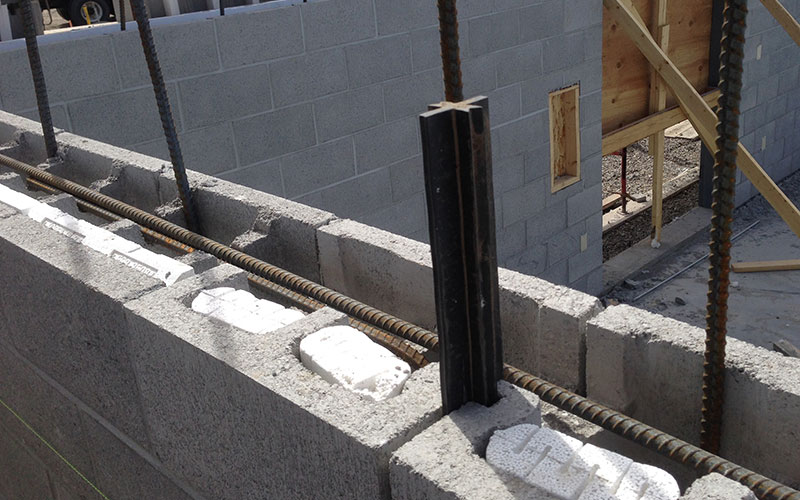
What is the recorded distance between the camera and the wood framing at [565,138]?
813cm

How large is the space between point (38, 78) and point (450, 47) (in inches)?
116

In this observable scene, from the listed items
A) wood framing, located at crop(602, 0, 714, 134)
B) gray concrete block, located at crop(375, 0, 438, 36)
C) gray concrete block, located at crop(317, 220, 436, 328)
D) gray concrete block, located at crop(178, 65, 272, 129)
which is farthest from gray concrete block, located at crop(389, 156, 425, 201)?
gray concrete block, located at crop(317, 220, 436, 328)

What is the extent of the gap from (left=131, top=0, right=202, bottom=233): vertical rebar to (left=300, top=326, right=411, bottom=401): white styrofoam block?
1.37 m

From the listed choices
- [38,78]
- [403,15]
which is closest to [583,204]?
[403,15]

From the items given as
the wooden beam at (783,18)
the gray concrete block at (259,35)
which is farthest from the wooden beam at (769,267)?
the gray concrete block at (259,35)

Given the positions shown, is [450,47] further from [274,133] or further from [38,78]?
[274,133]

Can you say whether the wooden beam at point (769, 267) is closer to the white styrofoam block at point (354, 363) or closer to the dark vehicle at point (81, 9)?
the dark vehicle at point (81, 9)

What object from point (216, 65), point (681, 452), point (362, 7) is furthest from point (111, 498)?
point (362, 7)

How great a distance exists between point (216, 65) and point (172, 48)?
1.14ft

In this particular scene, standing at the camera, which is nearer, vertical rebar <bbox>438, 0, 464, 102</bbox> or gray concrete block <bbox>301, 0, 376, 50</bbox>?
vertical rebar <bbox>438, 0, 464, 102</bbox>

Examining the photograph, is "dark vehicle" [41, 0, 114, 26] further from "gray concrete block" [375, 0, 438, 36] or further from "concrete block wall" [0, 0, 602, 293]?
"gray concrete block" [375, 0, 438, 36]

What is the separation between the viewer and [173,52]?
5.26 m

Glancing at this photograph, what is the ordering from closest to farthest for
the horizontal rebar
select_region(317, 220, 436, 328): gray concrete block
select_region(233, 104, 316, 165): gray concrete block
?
the horizontal rebar, select_region(317, 220, 436, 328): gray concrete block, select_region(233, 104, 316, 165): gray concrete block

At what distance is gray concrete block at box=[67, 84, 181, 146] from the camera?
16.6 ft
